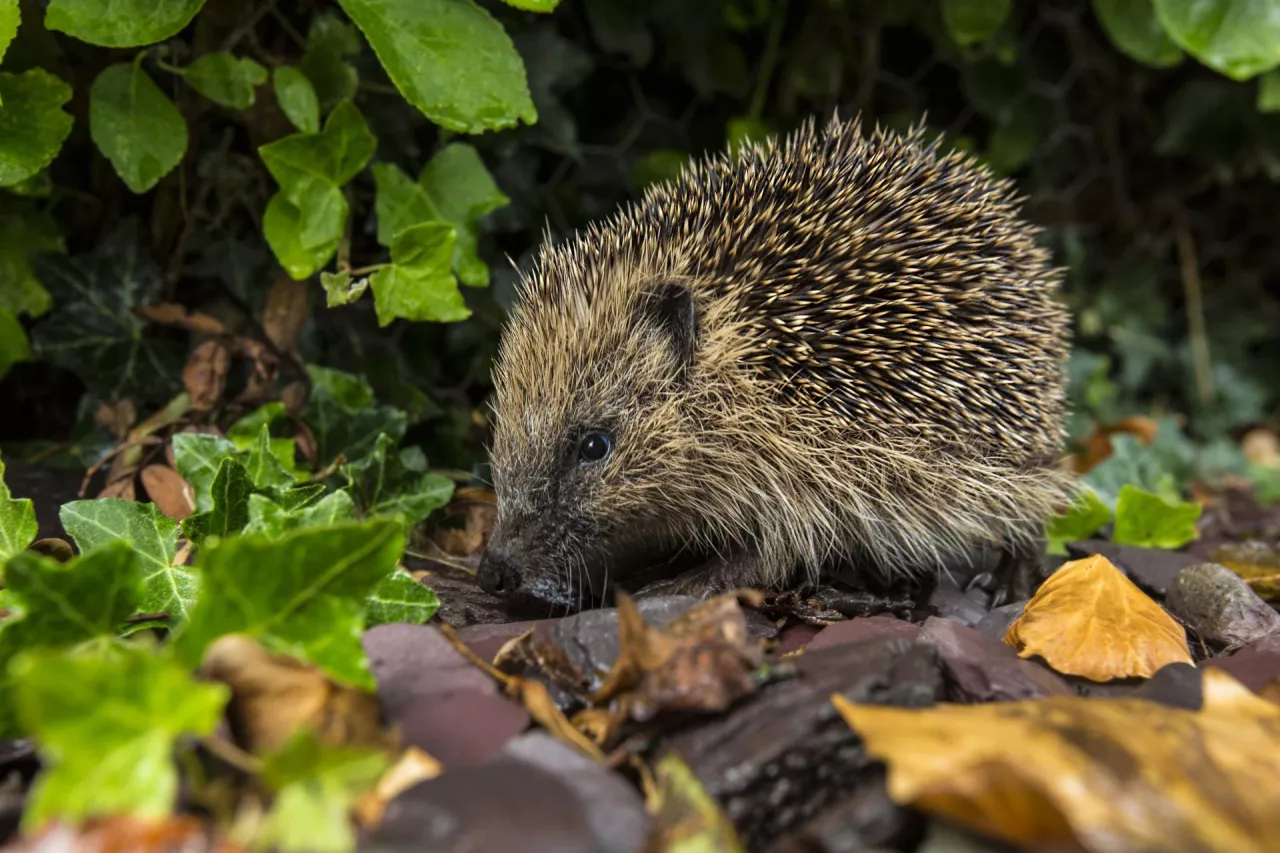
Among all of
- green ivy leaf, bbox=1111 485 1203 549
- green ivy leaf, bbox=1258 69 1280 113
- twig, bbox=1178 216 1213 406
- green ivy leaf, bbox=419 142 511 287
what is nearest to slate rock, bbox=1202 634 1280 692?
green ivy leaf, bbox=1111 485 1203 549

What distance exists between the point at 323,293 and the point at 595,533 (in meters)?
1.05

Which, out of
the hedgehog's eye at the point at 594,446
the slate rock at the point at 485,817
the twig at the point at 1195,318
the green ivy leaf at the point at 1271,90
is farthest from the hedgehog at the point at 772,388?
the twig at the point at 1195,318

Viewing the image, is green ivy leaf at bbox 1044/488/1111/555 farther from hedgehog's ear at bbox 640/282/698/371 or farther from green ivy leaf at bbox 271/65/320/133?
green ivy leaf at bbox 271/65/320/133

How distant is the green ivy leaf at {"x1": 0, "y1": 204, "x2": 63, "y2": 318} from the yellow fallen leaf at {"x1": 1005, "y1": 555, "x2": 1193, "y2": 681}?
7.29 feet

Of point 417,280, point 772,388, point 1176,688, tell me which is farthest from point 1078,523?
point 417,280

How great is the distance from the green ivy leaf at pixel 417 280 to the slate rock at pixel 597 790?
1.19 m

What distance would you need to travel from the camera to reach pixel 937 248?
210cm

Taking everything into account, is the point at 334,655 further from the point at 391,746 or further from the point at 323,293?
the point at 323,293

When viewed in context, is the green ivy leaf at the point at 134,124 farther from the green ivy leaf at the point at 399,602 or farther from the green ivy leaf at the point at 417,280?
the green ivy leaf at the point at 399,602

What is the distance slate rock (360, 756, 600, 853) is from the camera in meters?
1.01

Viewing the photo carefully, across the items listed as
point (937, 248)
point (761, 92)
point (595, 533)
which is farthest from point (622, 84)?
point (595, 533)

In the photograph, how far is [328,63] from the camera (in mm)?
2273

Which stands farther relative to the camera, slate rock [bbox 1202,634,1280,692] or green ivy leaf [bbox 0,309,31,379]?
green ivy leaf [bbox 0,309,31,379]

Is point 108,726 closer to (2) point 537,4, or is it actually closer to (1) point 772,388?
(1) point 772,388
